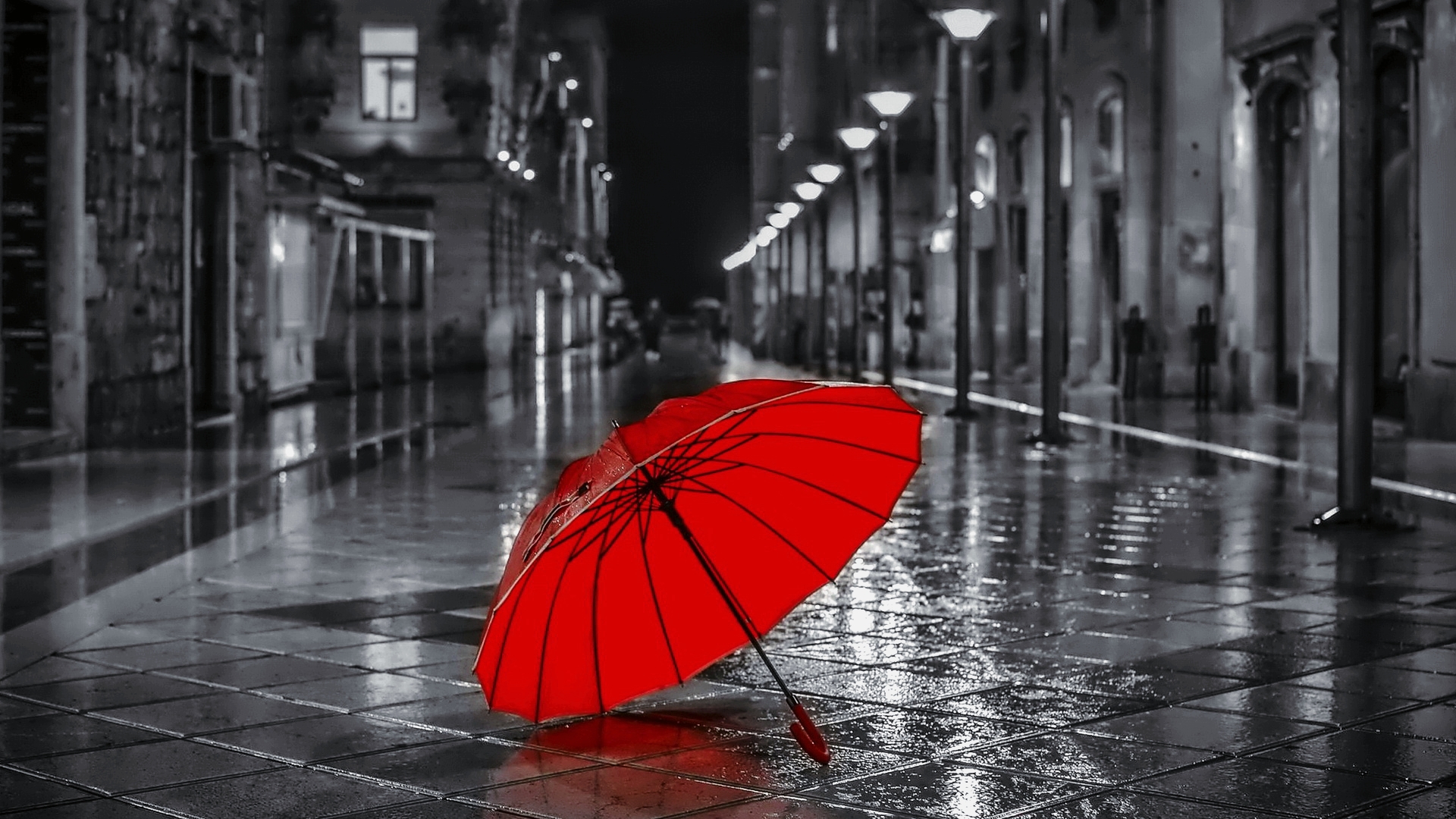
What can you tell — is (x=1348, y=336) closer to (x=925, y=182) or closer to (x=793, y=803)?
(x=793, y=803)

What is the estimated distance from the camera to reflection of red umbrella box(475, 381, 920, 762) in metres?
5.54

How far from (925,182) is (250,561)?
39.5m

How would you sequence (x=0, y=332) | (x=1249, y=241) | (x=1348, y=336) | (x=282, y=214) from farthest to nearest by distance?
(x=282, y=214) → (x=1249, y=241) → (x=0, y=332) → (x=1348, y=336)

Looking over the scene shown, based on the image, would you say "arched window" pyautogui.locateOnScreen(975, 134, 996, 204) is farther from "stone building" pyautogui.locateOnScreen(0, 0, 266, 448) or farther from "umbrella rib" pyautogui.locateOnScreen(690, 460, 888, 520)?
"umbrella rib" pyautogui.locateOnScreen(690, 460, 888, 520)

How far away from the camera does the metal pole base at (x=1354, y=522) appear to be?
1159 cm

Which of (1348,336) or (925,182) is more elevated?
(925,182)

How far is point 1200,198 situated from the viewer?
28.7 metres

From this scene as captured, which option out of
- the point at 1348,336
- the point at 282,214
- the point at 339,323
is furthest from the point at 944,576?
the point at 339,323

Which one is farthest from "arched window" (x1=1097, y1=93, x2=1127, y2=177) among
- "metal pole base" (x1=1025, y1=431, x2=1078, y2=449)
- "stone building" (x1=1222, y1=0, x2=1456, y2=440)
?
"metal pole base" (x1=1025, y1=431, x2=1078, y2=449)

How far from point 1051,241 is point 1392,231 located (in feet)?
14.9

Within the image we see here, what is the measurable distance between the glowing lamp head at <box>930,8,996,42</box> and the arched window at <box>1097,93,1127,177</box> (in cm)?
1085

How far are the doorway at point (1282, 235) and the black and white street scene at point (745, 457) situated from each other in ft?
0.23

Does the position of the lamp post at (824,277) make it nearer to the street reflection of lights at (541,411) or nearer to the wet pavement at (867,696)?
the street reflection of lights at (541,411)

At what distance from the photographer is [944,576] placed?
388 inches
